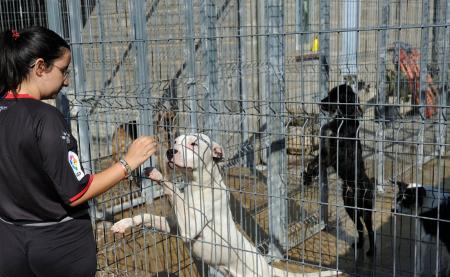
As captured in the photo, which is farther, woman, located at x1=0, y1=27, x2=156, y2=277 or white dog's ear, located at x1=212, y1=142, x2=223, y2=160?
white dog's ear, located at x1=212, y1=142, x2=223, y2=160

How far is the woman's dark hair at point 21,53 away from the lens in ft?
6.79

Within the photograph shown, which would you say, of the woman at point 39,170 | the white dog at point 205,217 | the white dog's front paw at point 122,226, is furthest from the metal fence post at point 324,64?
the woman at point 39,170

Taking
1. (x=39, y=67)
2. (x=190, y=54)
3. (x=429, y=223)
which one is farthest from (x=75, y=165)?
(x=190, y=54)

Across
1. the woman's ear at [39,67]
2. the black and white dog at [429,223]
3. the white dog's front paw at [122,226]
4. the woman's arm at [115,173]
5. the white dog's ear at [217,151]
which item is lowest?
the black and white dog at [429,223]

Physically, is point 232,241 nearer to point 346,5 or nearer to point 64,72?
point 64,72

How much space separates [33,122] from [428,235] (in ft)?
10.5

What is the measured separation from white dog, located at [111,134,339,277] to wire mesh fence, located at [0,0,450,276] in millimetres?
81

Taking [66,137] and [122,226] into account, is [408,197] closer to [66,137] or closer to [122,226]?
[122,226]

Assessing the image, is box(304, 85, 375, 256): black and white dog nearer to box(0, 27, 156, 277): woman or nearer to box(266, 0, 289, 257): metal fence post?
box(266, 0, 289, 257): metal fence post

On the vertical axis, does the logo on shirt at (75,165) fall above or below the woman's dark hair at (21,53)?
below

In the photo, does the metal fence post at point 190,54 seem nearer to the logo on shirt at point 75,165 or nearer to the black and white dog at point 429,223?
the black and white dog at point 429,223

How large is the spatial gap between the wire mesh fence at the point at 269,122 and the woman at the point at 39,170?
920mm

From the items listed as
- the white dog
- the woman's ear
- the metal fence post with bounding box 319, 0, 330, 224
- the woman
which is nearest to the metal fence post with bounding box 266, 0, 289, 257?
the metal fence post with bounding box 319, 0, 330, 224

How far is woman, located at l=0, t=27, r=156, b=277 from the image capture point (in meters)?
2.02
